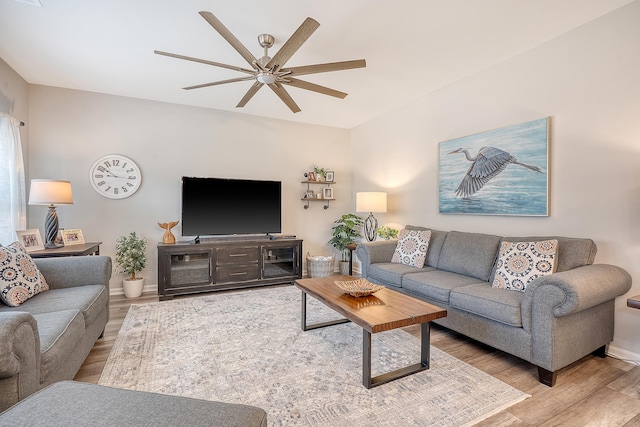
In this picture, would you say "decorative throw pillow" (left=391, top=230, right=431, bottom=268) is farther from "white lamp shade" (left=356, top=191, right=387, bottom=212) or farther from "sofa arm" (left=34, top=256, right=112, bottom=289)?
"sofa arm" (left=34, top=256, right=112, bottom=289)

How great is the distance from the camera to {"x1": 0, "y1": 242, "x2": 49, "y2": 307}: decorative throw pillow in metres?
1.92

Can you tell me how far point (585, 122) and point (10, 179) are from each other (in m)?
5.31

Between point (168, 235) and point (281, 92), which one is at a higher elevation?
point (281, 92)

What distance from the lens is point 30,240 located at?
2.92 meters

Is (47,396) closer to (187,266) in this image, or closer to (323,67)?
(323,67)

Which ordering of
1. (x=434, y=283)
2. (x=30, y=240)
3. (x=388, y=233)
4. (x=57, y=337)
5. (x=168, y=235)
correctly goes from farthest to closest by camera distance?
(x=388, y=233) < (x=168, y=235) < (x=30, y=240) < (x=434, y=283) < (x=57, y=337)

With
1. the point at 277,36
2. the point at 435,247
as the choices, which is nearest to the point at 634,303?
the point at 435,247

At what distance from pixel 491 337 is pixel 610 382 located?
27.6 inches

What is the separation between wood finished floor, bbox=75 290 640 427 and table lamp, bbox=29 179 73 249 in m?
1.28

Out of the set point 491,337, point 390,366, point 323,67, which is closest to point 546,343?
point 491,337

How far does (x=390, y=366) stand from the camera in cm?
210

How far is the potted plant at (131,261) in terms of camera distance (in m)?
3.72

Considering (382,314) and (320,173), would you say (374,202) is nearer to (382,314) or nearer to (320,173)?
(320,173)

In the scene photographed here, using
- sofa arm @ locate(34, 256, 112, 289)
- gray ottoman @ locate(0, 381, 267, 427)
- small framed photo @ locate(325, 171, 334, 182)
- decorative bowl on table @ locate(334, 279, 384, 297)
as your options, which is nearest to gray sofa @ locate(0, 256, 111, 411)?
sofa arm @ locate(34, 256, 112, 289)
